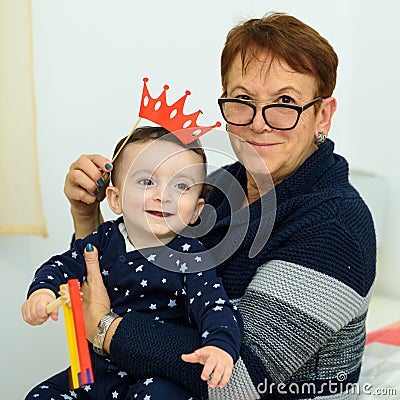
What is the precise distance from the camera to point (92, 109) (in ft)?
8.09

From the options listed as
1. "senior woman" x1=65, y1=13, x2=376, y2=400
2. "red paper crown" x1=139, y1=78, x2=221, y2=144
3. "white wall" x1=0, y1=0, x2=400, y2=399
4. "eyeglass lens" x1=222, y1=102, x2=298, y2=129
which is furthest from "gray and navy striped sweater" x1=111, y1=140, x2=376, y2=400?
"white wall" x1=0, y1=0, x2=400, y2=399

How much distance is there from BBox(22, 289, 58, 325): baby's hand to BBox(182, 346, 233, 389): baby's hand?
0.26 metres

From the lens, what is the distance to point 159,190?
4.97 feet

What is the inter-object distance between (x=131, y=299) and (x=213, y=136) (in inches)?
16.0

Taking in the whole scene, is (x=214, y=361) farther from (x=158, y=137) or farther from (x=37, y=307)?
(x=158, y=137)

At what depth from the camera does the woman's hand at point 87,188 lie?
175cm

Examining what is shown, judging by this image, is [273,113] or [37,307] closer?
[37,307]

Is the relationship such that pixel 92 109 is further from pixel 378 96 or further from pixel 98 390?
pixel 378 96

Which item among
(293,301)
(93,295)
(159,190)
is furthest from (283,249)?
(93,295)

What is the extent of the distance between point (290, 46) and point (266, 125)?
7.1 inches

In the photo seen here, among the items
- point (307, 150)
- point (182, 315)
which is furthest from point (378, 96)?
point (182, 315)

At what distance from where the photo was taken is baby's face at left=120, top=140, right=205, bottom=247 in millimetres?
1520

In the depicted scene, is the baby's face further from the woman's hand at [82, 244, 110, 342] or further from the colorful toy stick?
the colorful toy stick

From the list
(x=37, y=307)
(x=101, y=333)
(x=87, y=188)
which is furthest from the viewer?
(x=87, y=188)
